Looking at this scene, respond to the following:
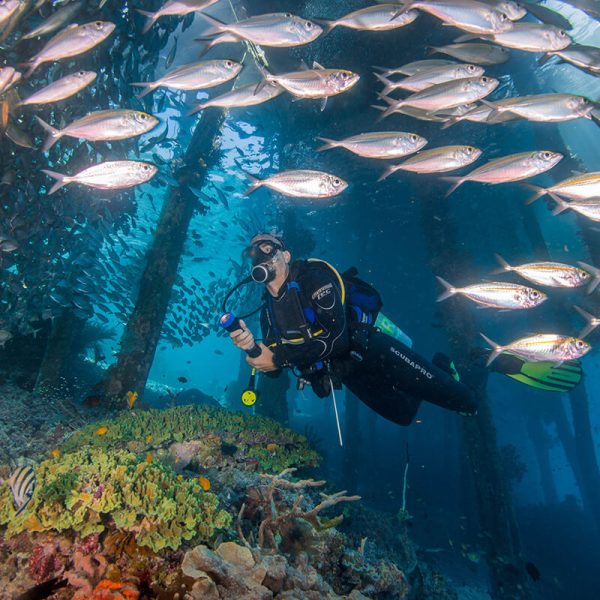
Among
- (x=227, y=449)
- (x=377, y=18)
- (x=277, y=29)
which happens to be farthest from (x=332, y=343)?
(x=377, y=18)

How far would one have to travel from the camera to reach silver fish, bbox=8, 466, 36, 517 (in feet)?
8.48

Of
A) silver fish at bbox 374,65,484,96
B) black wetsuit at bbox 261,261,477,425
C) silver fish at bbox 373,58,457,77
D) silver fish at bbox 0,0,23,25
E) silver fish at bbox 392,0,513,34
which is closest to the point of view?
silver fish at bbox 0,0,23,25

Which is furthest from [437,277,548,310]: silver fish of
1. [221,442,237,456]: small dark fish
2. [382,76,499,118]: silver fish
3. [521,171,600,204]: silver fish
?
[221,442,237,456]: small dark fish

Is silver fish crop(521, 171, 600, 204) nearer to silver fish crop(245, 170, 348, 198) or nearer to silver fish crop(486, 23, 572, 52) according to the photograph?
silver fish crop(486, 23, 572, 52)

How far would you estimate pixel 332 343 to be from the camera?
5.10m

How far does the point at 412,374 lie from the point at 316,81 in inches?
193

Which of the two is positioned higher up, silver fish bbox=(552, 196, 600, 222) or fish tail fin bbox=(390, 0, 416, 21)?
fish tail fin bbox=(390, 0, 416, 21)

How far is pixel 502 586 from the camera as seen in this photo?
10000 mm

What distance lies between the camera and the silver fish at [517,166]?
4988 millimetres

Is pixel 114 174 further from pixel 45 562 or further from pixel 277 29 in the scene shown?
pixel 45 562

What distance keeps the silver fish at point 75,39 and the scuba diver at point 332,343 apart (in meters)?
3.09

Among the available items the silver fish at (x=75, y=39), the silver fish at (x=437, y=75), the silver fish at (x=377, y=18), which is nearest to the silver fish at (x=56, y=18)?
the silver fish at (x=75, y=39)

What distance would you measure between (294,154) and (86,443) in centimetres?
1420

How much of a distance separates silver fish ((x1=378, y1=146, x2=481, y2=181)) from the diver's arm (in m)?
1.74
